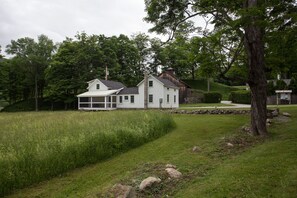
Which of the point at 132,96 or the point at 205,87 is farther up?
the point at 205,87

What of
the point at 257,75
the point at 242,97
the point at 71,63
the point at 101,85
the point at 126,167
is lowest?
the point at 126,167

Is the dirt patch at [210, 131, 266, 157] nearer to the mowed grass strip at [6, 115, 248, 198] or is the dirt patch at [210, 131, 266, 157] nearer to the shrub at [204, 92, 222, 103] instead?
the mowed grass strip at [6, 115, 248, 198]

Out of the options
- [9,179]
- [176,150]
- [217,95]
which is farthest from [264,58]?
[217,95]

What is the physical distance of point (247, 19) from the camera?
338 inches

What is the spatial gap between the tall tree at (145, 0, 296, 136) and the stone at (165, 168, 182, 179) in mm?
5296

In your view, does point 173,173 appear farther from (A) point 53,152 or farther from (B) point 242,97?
(B) point 242,97

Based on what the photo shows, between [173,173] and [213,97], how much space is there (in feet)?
128

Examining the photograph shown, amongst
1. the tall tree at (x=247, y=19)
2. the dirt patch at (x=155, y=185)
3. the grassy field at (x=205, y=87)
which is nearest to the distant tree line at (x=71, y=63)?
the grassy field at (x=205, y=87)

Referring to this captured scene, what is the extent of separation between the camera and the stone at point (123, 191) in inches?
195

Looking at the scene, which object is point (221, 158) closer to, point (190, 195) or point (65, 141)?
point (190, 195)

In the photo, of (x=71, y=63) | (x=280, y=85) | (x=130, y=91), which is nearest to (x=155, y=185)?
(x=130, y=91)

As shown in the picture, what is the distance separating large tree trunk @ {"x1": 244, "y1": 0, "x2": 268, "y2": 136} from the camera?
10.6m

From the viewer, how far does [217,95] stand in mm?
43312

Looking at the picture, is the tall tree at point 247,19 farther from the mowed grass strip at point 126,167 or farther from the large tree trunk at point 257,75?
the mowed grass strip at point 126,167
